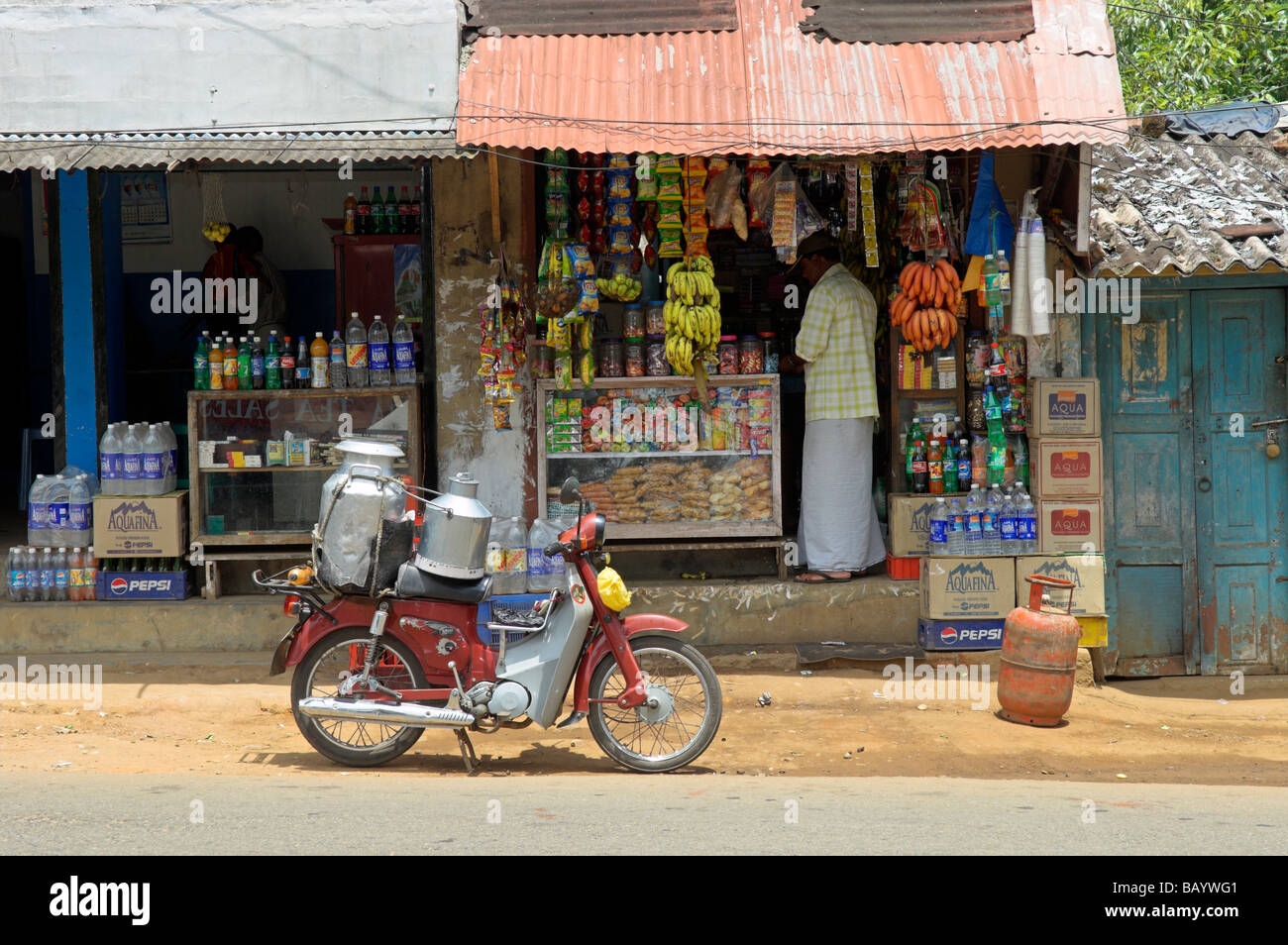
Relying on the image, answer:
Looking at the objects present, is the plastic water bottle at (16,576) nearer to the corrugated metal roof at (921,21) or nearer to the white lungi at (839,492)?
the white lungi at (839,492)

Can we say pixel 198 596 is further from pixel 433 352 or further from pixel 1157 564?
pixel 1157 564

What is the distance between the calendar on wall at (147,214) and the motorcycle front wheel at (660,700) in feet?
27.2

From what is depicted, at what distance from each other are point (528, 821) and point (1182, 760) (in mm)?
4016

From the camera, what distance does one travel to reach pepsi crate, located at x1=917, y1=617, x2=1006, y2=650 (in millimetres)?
8227

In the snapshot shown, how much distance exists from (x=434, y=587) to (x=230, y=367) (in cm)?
322

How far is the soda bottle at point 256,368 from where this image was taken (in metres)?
8.55

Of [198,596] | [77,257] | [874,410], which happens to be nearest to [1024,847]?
[874,410]

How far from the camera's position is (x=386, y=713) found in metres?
5.97

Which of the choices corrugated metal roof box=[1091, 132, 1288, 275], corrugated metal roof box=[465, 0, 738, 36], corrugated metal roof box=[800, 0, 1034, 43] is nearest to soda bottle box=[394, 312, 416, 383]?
corrugated metal roof box=[465, 0, 738, 36]

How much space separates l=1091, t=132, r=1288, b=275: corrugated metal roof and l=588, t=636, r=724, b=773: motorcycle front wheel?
3.95 m

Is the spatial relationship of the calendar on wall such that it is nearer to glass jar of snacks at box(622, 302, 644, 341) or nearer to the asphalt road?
glass jar of snacks at box(622, 302, 644, 341)

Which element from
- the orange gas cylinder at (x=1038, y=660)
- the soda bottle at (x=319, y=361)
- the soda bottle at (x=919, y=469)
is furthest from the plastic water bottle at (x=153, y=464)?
the orange gas cylinder at (x=1038, y=660)

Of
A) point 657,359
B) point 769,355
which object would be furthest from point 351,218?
point 769,355

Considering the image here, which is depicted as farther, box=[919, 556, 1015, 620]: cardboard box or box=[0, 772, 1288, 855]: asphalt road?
box=[919, 556, 1015, 620]: cardboard box
